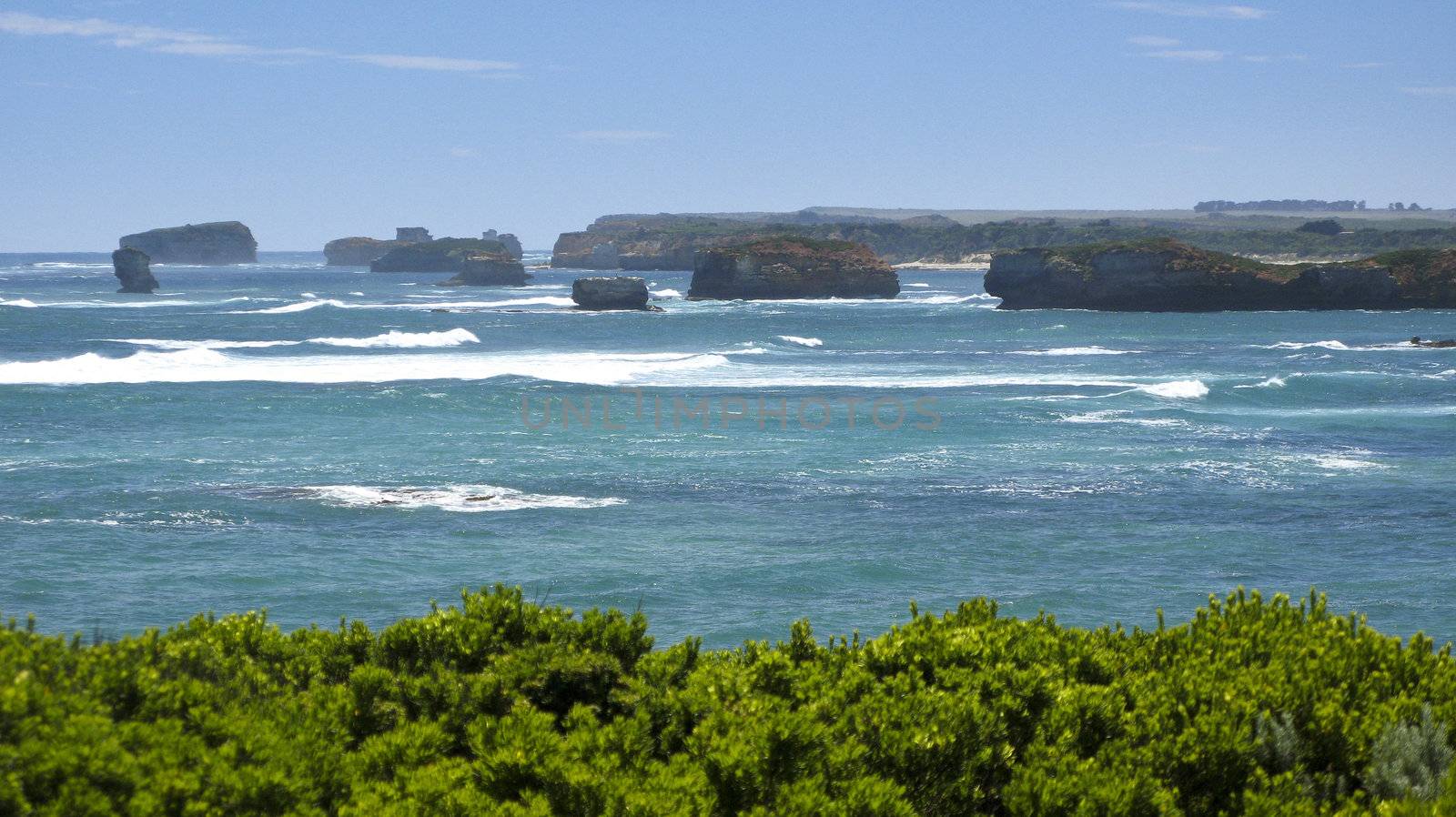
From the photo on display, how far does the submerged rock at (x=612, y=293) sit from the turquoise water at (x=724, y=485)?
124 ft

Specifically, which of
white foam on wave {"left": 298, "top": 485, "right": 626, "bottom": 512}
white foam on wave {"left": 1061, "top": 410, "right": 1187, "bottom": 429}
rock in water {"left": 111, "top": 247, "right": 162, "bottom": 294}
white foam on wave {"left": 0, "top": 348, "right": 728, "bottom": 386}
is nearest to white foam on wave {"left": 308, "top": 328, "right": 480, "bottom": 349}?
white foam on wave {"left": 0, "top": 348, "right": 728, "bottom": 386}

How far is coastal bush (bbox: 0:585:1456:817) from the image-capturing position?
23.8 ft

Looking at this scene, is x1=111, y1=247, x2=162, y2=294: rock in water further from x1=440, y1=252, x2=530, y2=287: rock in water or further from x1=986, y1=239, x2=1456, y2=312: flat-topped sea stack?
x1=986, y1=239, x2=1456, y2=312: flat-topped sea stack

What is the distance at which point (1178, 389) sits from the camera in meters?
52.2

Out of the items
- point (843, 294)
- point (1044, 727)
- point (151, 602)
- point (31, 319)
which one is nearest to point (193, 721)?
point (1044, 727)

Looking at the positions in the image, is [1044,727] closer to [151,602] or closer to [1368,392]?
[151,602]

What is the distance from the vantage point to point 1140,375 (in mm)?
59188

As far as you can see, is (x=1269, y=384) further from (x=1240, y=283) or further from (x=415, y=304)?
(x=415, y=304)

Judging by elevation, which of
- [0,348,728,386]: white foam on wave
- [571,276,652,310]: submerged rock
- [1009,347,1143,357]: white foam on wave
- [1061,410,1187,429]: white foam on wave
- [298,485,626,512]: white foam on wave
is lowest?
[1061,410,1187,429]: white foam on wave

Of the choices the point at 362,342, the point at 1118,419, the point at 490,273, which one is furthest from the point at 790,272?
the point at 1118,419

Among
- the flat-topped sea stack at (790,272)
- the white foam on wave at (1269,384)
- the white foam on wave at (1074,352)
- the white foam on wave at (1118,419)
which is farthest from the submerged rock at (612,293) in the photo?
the white foam on wave at (1118,419)

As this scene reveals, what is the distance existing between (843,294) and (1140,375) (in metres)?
76.7

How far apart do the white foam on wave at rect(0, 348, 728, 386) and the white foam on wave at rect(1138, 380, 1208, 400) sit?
1943cm

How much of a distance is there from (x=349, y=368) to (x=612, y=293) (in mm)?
47497
